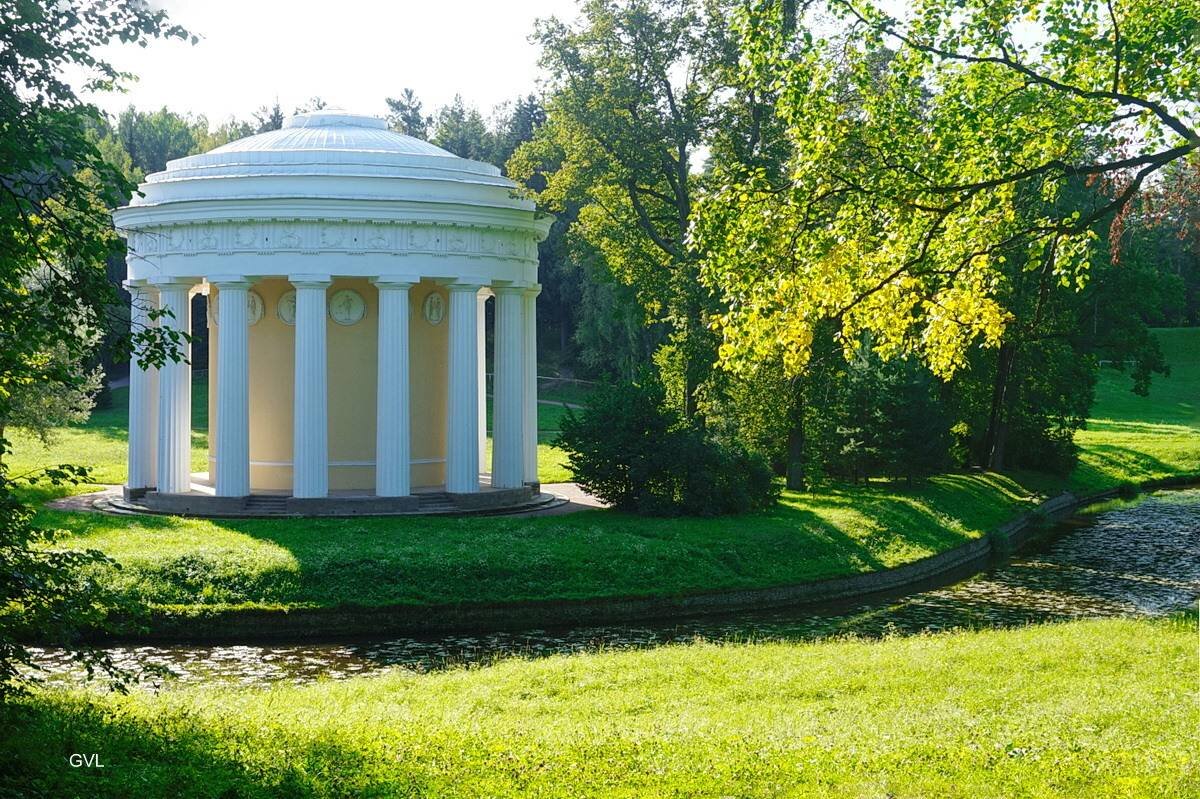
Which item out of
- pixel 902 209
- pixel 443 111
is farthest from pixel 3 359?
pixel 443 111

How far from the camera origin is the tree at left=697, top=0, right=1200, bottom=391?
1354 cm

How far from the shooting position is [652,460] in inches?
1179

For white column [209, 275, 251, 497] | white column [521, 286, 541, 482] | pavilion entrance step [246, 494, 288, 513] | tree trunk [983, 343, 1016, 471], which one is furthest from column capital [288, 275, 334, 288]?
tree trunk [983, 343, 1016, 471]

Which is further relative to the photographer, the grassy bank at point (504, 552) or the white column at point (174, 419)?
the white column at point (174, 419)

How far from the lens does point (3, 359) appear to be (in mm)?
10094

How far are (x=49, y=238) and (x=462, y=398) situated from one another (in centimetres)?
1898

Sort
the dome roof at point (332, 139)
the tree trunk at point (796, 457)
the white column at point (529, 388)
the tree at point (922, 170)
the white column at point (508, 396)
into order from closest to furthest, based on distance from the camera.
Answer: the tree at point (922, 170) → the dome roof at point (332, 139) → the white column at point (508, 396) → the white column at point (529, 388) → the tree trunk at point (796, 457)

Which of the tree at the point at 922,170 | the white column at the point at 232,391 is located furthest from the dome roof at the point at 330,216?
the tree at the point at 922,170

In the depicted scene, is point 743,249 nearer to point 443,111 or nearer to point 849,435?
point 849,435

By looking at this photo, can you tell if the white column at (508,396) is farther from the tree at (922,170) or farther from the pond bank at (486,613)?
the tree at (922,170)

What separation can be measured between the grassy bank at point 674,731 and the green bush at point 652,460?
39.7 ft

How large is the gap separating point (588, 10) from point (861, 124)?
22.7 meters

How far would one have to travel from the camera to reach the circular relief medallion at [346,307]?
3025cm

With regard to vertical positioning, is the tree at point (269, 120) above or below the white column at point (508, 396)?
above
